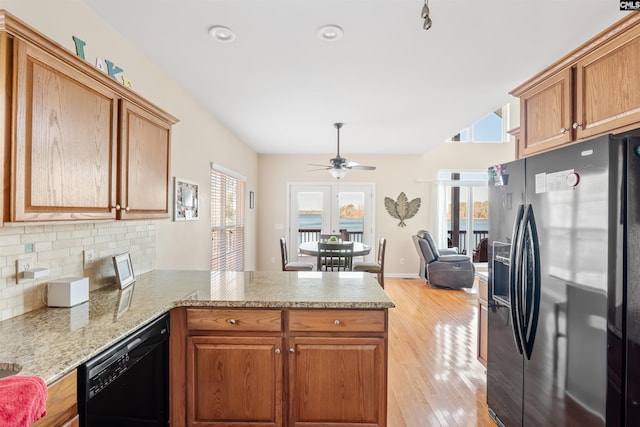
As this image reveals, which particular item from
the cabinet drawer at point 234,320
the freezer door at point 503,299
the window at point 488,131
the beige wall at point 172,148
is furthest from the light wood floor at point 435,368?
the window at point 488,131

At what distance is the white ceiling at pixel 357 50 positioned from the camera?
1863mm

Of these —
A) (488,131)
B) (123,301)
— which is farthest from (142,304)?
(488,131)

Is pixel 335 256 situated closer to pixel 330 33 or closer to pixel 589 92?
pixel 330 33

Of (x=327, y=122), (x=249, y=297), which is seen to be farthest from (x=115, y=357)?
(x=327, y=122)

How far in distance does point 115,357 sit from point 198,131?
106 inches

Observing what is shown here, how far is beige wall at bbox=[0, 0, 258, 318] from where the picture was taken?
4.76 feet

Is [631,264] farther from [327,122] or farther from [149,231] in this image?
[327,122]

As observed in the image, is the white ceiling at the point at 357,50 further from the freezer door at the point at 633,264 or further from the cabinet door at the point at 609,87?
the freezer door at the point at 633,264

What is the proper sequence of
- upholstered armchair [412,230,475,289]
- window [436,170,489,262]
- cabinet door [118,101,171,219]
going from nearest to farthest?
cabinet door [118,101,171,219], upholstered armchair [412,230,475,289], window [436,170,489,262]

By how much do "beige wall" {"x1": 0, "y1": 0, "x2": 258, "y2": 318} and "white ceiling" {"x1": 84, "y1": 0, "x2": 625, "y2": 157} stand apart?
114mm

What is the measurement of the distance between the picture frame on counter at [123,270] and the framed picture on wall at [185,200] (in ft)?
2.68

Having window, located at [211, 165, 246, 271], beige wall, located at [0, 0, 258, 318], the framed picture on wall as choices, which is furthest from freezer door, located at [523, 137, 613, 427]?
window, located at [211, 165, 246, 271]

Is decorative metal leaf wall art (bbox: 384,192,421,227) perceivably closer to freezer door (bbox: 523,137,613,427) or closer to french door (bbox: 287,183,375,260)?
french door (bbox: 287,183,375,260)

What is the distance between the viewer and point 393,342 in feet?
10.9
